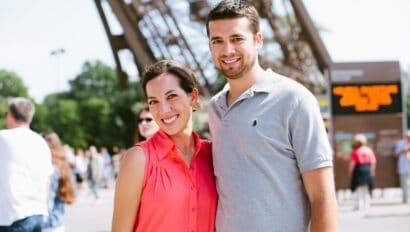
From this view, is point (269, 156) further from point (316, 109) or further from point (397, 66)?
point (397, 66)

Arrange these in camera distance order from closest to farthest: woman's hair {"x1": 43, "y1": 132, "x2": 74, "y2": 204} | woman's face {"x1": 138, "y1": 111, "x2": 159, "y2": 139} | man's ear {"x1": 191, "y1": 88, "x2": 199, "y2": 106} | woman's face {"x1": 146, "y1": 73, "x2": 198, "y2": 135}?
woman's face {"x1": 146, "y1": 73, "x2": 198, "y2": 135}, man's ear {"x1": 191, "y1": 88, "x2": 199, "y2": 106}, woman's face {"x1": 138, "y1": 111, "x2": 159, "y2": 139}, woman's hair {"x1": 43, "y1": 132, "x2": 74, "y2": 204}

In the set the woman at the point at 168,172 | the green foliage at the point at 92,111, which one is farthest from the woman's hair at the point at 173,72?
the green foliage at the point at 92,111

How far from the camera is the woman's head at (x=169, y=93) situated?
10.3 ft

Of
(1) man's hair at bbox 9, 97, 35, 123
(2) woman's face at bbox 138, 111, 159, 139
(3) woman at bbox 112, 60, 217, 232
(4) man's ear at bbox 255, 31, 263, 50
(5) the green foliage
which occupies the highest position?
(5) the green foliage

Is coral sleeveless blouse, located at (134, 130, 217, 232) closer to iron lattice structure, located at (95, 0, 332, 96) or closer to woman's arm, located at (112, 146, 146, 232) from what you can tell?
woman's arm, located at (112, 146, 146, 232)

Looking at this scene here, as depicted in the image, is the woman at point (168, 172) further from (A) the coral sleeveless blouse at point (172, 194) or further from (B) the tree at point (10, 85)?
(B) the tree at point (10, 85)

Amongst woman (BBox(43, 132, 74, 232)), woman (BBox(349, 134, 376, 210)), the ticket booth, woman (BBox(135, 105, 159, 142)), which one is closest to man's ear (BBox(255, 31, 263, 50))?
woman (BBox(135, 105, 159, 142))

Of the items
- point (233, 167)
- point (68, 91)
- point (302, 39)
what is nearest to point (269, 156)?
point (233, 167)

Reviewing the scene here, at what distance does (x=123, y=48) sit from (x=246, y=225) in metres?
25.0

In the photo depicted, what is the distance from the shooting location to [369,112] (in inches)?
612

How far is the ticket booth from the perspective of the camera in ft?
50.5

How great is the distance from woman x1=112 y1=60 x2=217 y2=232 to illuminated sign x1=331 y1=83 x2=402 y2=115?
40.9 feet

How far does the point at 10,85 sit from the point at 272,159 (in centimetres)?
8597

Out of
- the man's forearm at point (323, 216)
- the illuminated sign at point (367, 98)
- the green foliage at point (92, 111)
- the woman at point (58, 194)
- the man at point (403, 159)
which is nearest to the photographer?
the man's forearm at point (323, 216)
